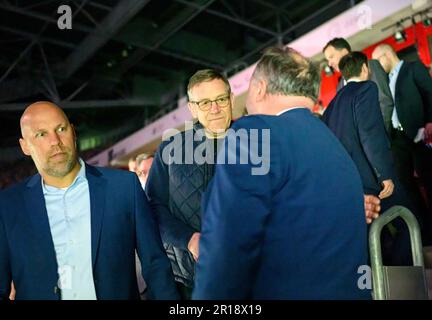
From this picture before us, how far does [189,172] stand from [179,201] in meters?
0.16

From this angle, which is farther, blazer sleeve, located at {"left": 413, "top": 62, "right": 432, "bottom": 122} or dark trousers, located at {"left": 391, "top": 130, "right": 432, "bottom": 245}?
blazer sleeve, located at {"left": 413, "top": 62, "right": 432, "bottom": 122}

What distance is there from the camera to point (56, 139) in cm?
216

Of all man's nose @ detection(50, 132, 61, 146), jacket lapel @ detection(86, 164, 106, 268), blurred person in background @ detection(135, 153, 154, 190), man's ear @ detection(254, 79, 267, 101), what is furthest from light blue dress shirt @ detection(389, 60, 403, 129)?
man's nose @ detection(50, 132, 61, 146)

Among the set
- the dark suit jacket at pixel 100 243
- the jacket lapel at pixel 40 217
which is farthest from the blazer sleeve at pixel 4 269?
the jacket lapel at pixel 40 217

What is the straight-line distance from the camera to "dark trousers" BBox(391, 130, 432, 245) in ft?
12.3

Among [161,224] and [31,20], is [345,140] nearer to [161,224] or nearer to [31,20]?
[161,224]

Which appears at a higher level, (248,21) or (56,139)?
(248,21)

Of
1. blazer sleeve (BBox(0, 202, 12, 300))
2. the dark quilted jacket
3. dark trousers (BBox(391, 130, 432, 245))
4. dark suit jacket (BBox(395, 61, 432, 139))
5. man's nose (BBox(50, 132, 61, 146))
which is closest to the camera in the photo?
blazer sleeve (BBox(0, 202, 12, 300))

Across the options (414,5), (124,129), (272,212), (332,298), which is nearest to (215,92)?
(272,212)

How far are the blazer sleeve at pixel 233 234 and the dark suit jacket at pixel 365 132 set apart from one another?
5.58 ft

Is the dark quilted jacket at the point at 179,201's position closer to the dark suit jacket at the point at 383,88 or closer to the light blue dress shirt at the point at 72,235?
the light blue dress shirt at the point at 72,235

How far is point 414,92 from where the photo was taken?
13.0ft

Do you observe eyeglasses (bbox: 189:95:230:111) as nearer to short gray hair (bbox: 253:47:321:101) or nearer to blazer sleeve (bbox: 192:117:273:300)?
short gray hair (bbox: 253:47:321:101)

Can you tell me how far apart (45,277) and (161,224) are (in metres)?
0.64
